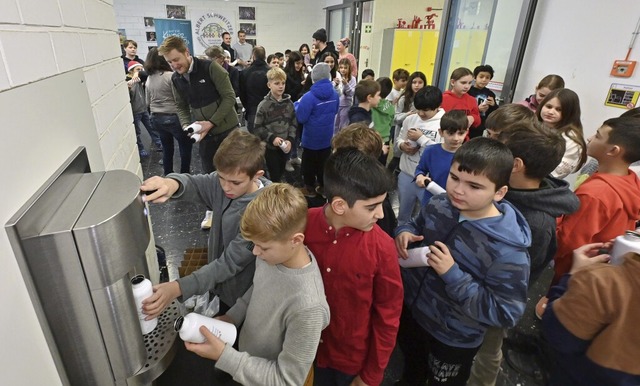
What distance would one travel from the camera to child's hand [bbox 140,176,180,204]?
1.05 m

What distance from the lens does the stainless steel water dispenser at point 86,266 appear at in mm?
606

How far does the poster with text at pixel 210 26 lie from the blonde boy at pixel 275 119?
692 cm

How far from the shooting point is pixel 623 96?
271cm

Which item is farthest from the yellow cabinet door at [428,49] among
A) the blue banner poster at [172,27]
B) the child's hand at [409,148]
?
the blue banner poster at [172,27]

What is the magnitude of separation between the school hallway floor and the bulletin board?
1.47 m

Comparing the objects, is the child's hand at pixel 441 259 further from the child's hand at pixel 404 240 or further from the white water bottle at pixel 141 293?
the white water bottle at pixel 141 293

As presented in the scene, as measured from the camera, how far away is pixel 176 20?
8672 mm

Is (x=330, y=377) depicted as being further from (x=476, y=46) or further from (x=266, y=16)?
(x=266, y=16)

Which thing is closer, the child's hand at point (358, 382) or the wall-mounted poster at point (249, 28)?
the child's hand at point (358, 382)

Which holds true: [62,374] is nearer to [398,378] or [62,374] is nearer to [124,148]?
[124,148]

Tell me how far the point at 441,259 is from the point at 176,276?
192 cm

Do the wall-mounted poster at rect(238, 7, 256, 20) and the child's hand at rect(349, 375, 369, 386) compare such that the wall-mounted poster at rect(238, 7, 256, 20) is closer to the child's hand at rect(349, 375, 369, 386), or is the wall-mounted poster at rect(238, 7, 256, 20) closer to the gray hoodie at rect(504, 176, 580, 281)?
the gray hoodie at rect(504, 176, 580, 281)

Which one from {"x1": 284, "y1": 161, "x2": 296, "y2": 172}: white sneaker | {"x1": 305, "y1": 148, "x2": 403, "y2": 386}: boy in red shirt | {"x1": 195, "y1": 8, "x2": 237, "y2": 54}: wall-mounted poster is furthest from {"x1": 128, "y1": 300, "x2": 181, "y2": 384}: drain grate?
{"x1": 195, "y1": 8, "x2": 237, "y2": 54}: wall-mounted poster

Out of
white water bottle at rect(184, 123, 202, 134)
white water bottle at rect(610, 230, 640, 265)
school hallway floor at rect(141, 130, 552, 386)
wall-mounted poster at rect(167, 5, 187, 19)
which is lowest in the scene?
A: school hallway floor at rect(141, 130, 552, 386)
